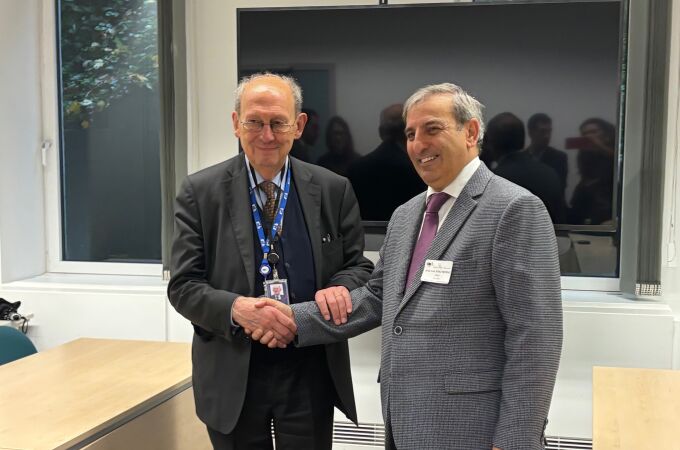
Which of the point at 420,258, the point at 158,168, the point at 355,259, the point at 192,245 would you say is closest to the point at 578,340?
the point at 355,259

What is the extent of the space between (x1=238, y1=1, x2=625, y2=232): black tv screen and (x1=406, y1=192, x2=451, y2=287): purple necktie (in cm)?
179

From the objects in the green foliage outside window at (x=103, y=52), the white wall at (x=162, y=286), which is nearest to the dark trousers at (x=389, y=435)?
the white wall at (x=162, y=286)

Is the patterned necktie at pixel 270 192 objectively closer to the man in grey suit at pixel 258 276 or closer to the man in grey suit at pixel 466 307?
the man in grey suit at pixel 258 276

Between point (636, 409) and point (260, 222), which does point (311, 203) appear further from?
point (636, 409)

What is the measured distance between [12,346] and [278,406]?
1691mm

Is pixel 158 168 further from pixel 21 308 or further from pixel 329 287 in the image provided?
pixel 329 287

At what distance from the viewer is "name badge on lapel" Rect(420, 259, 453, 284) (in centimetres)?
165

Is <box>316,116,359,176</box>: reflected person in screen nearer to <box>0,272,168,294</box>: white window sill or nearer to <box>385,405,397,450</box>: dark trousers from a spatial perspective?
<box>0,272,168,294</box>: white window sill

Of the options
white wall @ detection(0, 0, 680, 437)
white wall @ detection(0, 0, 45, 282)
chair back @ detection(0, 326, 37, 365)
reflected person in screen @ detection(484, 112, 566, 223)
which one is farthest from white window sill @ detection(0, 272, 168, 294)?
reflected person in screen @ detection(484, 112, 566, 223)

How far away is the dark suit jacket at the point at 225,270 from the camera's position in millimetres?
1986

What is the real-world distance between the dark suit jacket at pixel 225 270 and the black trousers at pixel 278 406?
0.18 ft

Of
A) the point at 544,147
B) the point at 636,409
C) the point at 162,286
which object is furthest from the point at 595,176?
the point at 162,286

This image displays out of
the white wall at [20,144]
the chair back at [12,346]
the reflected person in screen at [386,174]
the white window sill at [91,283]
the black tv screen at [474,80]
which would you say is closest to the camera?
the chair back at [12,346]

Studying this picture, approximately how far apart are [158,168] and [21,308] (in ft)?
4.03
